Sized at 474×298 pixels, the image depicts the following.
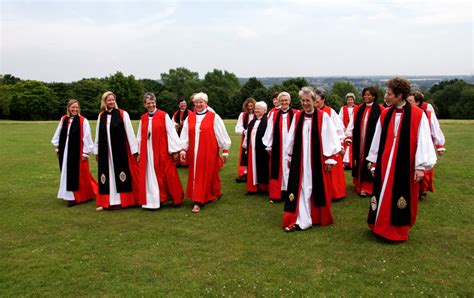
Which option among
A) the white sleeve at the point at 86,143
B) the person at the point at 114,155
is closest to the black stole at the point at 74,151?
the white sleeve at the point at 86,143

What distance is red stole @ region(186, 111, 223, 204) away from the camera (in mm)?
8180

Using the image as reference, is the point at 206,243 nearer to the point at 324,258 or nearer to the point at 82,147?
the point at 324,258

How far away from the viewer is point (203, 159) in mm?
8203

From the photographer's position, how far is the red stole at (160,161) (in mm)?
8320

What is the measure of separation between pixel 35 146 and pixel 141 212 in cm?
1446

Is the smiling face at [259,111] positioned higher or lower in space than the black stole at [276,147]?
higher

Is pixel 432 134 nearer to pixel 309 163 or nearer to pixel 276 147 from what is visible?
pixel 309 163

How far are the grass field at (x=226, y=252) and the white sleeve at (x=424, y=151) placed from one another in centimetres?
123

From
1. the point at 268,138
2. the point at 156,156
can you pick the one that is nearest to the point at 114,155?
the point at 156,156

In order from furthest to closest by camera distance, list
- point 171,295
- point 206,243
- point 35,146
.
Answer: point 35,146 < point 206,243 < point 171,295

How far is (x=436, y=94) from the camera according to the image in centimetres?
7612

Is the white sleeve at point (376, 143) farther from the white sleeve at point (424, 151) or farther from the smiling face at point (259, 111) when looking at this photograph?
the smiling face at point (259, 111)

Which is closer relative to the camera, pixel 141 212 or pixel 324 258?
pixel 324 258

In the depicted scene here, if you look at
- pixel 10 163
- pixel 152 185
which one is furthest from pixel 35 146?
pixel 152 185
